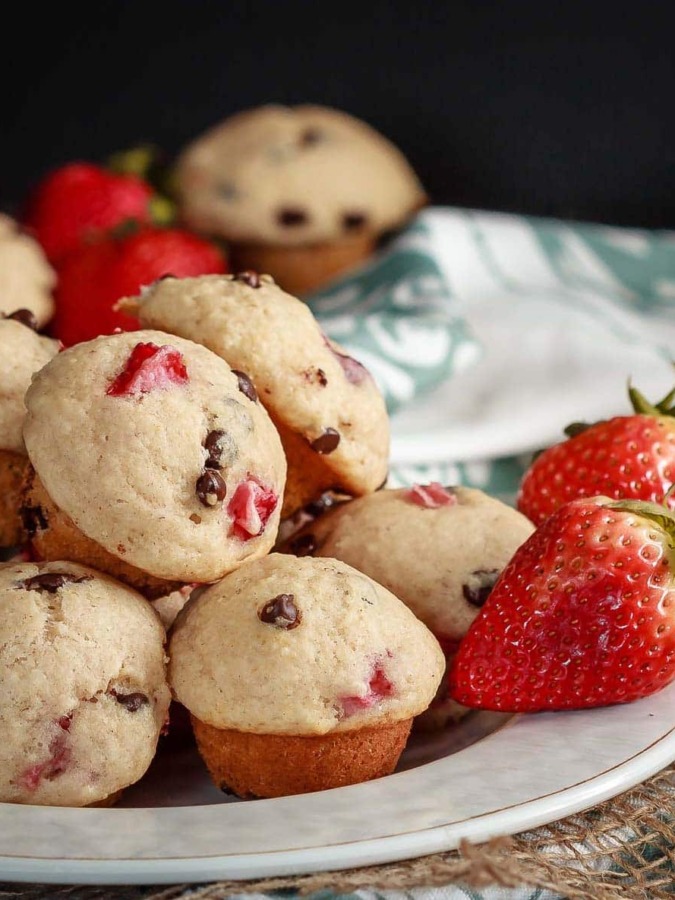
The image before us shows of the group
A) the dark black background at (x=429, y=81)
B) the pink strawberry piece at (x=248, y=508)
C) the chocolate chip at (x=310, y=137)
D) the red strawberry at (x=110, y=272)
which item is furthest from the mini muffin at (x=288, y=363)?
the dark black background at (x=429, y=81)

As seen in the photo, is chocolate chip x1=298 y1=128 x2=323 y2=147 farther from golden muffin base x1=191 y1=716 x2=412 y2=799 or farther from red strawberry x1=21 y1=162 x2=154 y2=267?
golden muffin base x1=191 y1=716 x2=412 y2=799

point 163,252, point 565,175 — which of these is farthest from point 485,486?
point 565,175

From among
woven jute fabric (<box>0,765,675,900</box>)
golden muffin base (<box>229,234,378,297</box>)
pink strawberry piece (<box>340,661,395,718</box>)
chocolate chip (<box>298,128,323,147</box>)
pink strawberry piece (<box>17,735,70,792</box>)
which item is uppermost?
pink strawberry piece (<box>340,661,395,718</box>)

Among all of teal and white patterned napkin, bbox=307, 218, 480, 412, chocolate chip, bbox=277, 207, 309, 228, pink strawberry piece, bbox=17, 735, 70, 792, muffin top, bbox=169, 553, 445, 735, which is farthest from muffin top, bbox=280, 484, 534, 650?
chocolate chip, bbox=277, 207, 309, 228

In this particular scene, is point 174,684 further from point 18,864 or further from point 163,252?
point 163,252

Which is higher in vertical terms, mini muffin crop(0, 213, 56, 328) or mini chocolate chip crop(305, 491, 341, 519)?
mini chocolate chip crop(305, 491, 341, 519)

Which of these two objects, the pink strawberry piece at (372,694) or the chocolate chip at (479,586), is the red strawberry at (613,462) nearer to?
the chocolate chip at (479,586)
